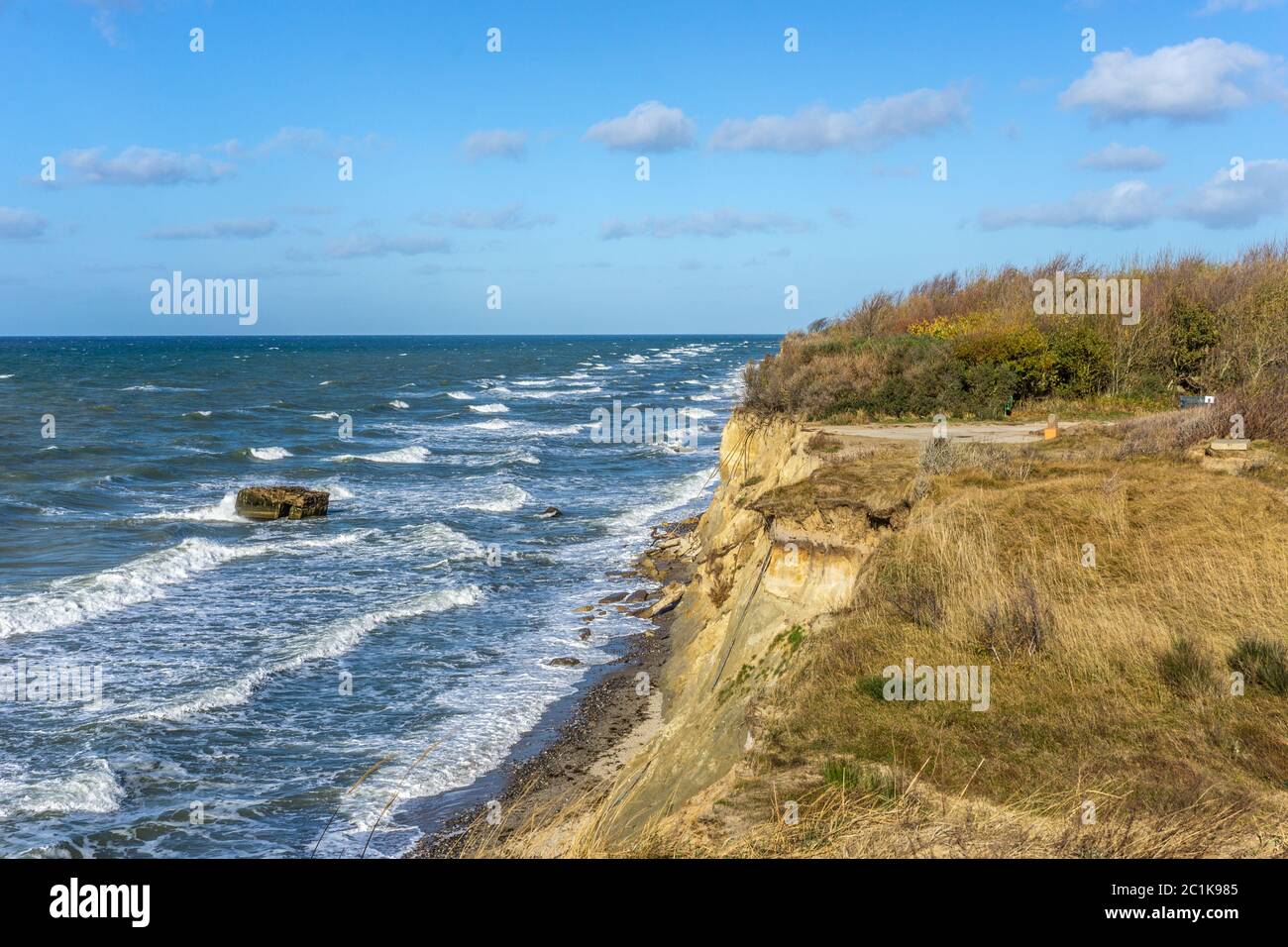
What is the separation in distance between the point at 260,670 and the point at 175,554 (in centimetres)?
1051

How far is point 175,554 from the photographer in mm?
26516

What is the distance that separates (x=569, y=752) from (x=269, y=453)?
37720 millimetres

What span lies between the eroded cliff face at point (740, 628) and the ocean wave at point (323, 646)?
5.77 meters

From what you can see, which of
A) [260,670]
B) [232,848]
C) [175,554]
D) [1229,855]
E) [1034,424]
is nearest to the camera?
[1229,855]

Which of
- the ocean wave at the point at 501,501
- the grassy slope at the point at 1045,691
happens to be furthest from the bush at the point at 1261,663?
the ocean wave at the point at 501,501

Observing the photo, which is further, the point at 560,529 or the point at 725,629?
the point at 560,529

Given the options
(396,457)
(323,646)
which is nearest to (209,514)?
(396,457)

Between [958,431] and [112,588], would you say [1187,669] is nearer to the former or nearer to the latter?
[958,431]

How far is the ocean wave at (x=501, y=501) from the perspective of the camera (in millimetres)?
→ 35000

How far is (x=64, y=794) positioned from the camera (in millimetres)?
12906

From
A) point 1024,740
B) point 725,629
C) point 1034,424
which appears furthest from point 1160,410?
point 1024,740

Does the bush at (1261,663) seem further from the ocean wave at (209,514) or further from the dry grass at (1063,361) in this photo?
the ocean wave at (209,514)
